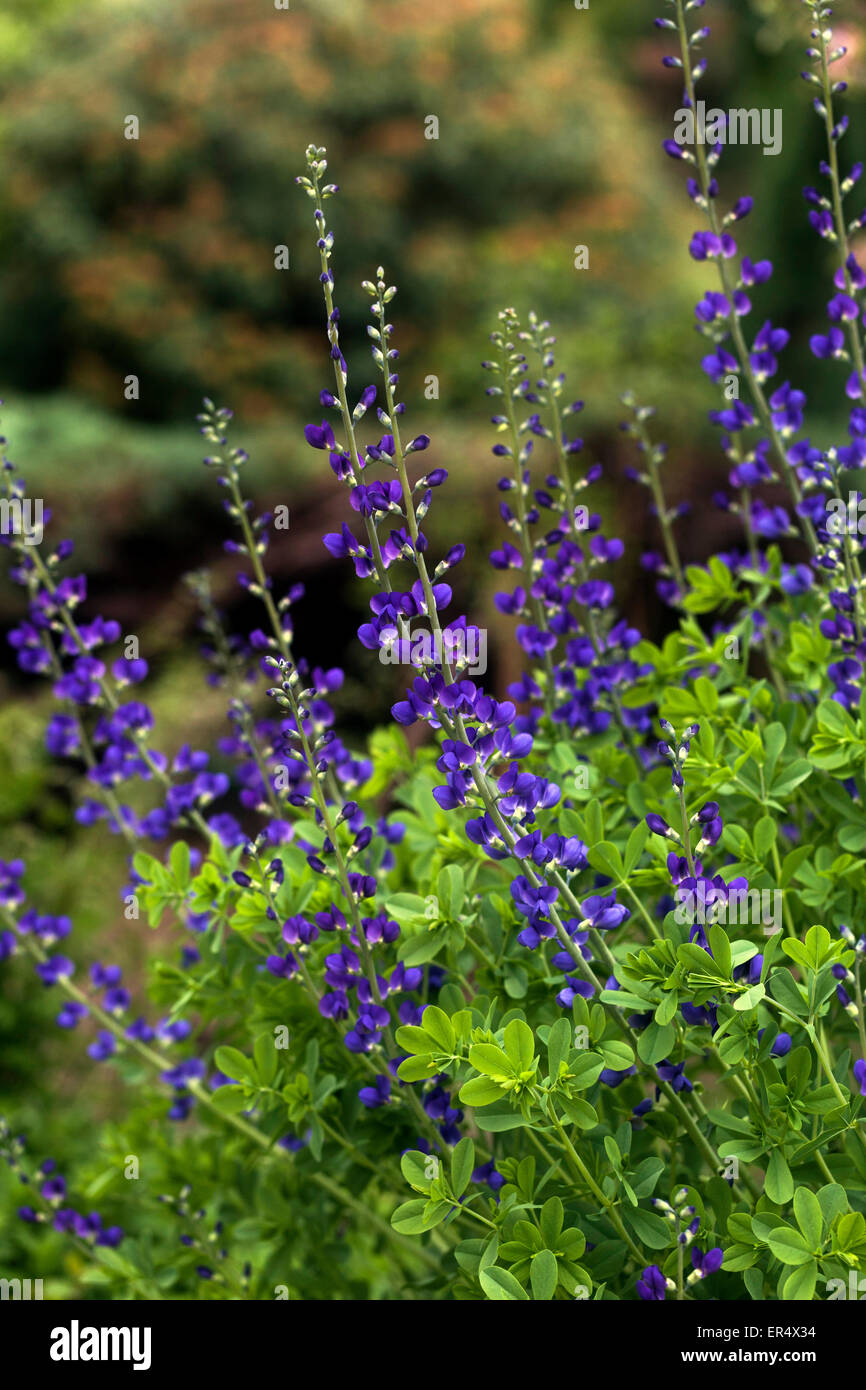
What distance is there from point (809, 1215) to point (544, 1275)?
316mm

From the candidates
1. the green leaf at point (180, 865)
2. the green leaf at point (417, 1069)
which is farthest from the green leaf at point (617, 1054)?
the green leaf at point (180, 865)

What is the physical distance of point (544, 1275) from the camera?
1.41 meters

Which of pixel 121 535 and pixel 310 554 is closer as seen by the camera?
pixel 310 554

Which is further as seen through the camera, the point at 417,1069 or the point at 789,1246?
the point at 417,1069

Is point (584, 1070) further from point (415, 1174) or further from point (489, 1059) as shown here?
point (415, 1174)

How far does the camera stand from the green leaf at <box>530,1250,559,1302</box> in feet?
4.63

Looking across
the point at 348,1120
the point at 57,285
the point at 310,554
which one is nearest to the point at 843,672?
the point at 348,1120

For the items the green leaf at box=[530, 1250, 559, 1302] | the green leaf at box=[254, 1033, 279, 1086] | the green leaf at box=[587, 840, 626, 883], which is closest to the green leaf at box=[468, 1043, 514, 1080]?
the green leaf at box=[530, 1250, 559, 1302]

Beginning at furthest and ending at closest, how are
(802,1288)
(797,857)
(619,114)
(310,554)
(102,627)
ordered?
(619,114), (310,554), (102,627), (797,857), (802,1288)

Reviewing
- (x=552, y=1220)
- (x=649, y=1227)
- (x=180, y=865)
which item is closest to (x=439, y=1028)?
(x=552, y=1220)

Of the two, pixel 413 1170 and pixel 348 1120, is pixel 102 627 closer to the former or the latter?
pixel 348 1120

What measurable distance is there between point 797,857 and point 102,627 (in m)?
1.33
